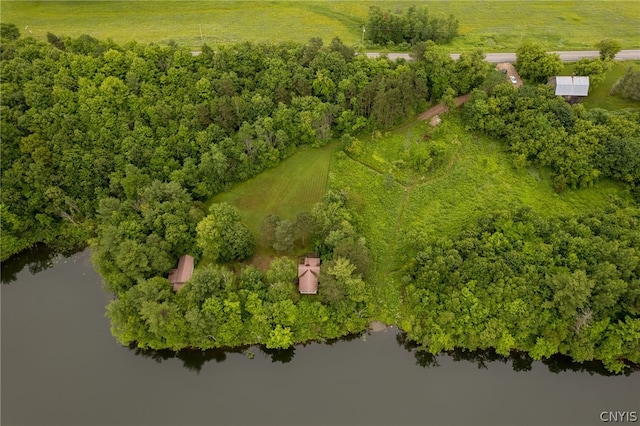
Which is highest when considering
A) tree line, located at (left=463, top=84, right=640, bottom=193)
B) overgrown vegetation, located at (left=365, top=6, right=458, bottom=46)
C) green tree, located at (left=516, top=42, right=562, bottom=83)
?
overgrown vegetation, located at (left=365, top=6, right=458, bottom=46)

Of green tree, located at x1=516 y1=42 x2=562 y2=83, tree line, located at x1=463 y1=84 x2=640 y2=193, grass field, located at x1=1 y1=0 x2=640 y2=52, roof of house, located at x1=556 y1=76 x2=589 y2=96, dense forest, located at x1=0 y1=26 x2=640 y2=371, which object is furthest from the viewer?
grass field, located at x1=1 y1=0 x2=640 y2=52

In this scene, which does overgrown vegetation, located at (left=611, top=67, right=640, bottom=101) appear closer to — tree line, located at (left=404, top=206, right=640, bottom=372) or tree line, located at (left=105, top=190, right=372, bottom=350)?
tree line, located at (left=404, top=206, right=640, bottom=372)

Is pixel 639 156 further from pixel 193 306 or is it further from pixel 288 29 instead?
pixel 288 29

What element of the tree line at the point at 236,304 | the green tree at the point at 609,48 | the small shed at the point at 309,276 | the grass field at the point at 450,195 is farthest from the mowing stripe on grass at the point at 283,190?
the green tree at the point at 609,48

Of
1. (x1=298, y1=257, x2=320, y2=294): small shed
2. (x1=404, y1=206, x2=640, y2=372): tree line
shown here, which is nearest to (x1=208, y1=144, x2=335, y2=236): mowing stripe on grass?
(x1=298, y1=257, x2=320, y2=294): small shed

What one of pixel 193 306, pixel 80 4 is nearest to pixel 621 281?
pixel 193 306

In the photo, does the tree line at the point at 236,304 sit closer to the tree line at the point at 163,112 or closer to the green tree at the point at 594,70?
the tree line at the point at 163,112

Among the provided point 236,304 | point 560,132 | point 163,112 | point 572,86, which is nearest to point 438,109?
point 560,132

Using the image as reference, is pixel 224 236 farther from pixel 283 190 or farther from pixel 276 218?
pixel 283 190
